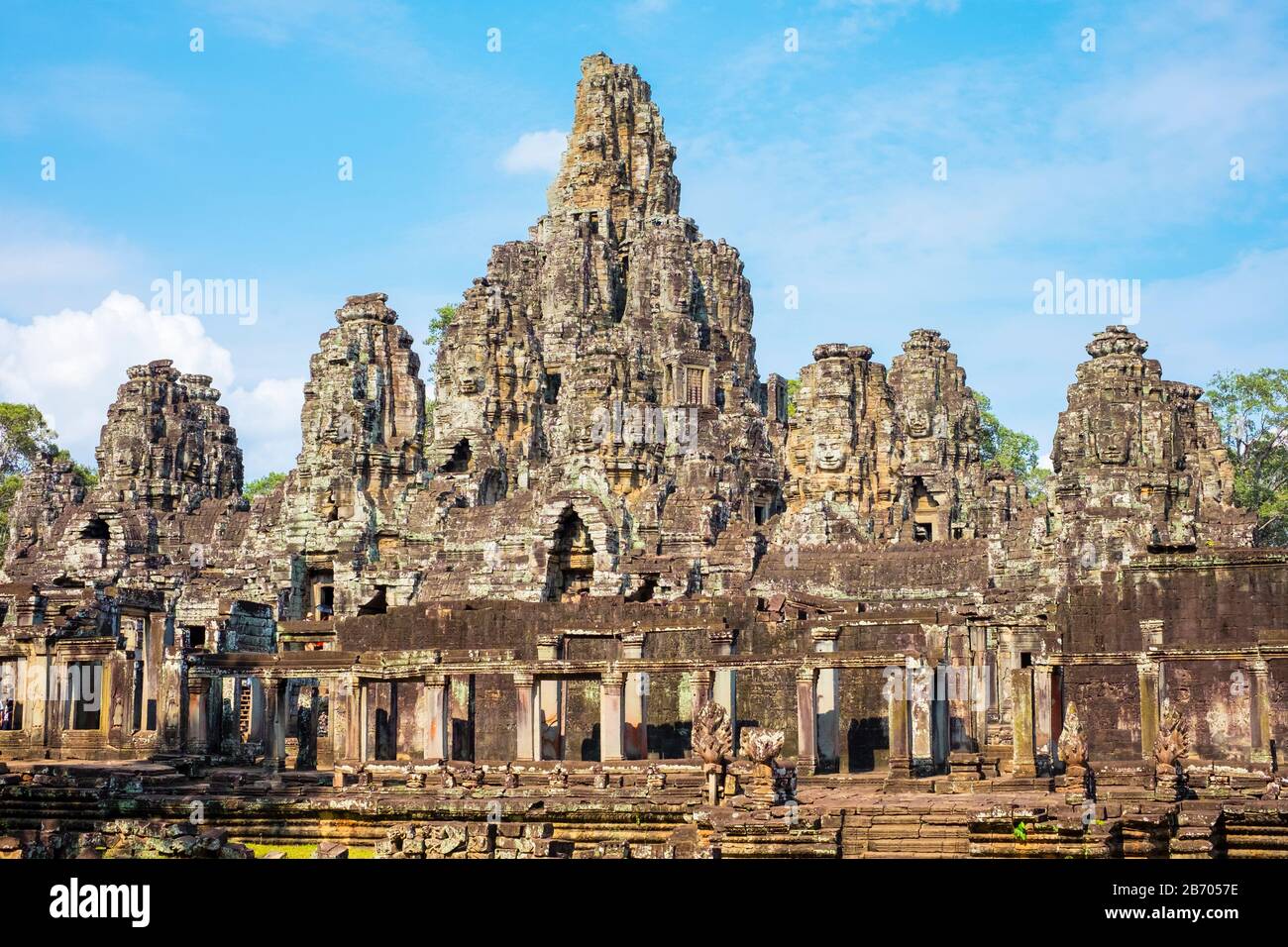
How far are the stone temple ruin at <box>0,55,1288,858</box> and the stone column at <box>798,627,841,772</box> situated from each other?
0.07 meters

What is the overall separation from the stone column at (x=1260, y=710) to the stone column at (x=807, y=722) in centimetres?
724

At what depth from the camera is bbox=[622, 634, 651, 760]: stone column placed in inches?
1432

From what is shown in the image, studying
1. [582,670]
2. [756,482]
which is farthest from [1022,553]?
[756,482]

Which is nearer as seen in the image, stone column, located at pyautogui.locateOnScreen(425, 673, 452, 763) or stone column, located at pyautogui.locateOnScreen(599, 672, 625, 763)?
stone column, located at pyautogui.locateOnScreen(599, 672, 625, 763)

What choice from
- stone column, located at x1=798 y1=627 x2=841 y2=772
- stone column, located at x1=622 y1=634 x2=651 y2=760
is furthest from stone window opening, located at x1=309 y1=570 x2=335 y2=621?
stone column, located at x1=798 y1=627 x2=841 y2=772

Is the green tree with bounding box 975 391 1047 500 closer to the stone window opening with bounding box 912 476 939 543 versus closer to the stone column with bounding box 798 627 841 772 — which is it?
the stone window opening with bounding box 912 476 939 543

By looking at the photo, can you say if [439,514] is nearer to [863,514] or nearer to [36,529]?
[863,514]

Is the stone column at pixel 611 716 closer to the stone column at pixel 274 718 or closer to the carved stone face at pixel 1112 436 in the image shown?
the stone column at pixel 274 718

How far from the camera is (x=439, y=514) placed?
56.5 meters

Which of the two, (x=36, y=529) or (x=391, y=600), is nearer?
(x=391, y=600)

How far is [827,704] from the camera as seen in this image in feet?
116

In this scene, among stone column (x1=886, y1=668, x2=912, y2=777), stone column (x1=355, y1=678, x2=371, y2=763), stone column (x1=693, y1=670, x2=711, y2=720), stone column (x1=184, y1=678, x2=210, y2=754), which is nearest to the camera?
stone column (x1=886, y1=668, x2=912, y2=777)

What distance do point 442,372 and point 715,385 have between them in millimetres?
9958
